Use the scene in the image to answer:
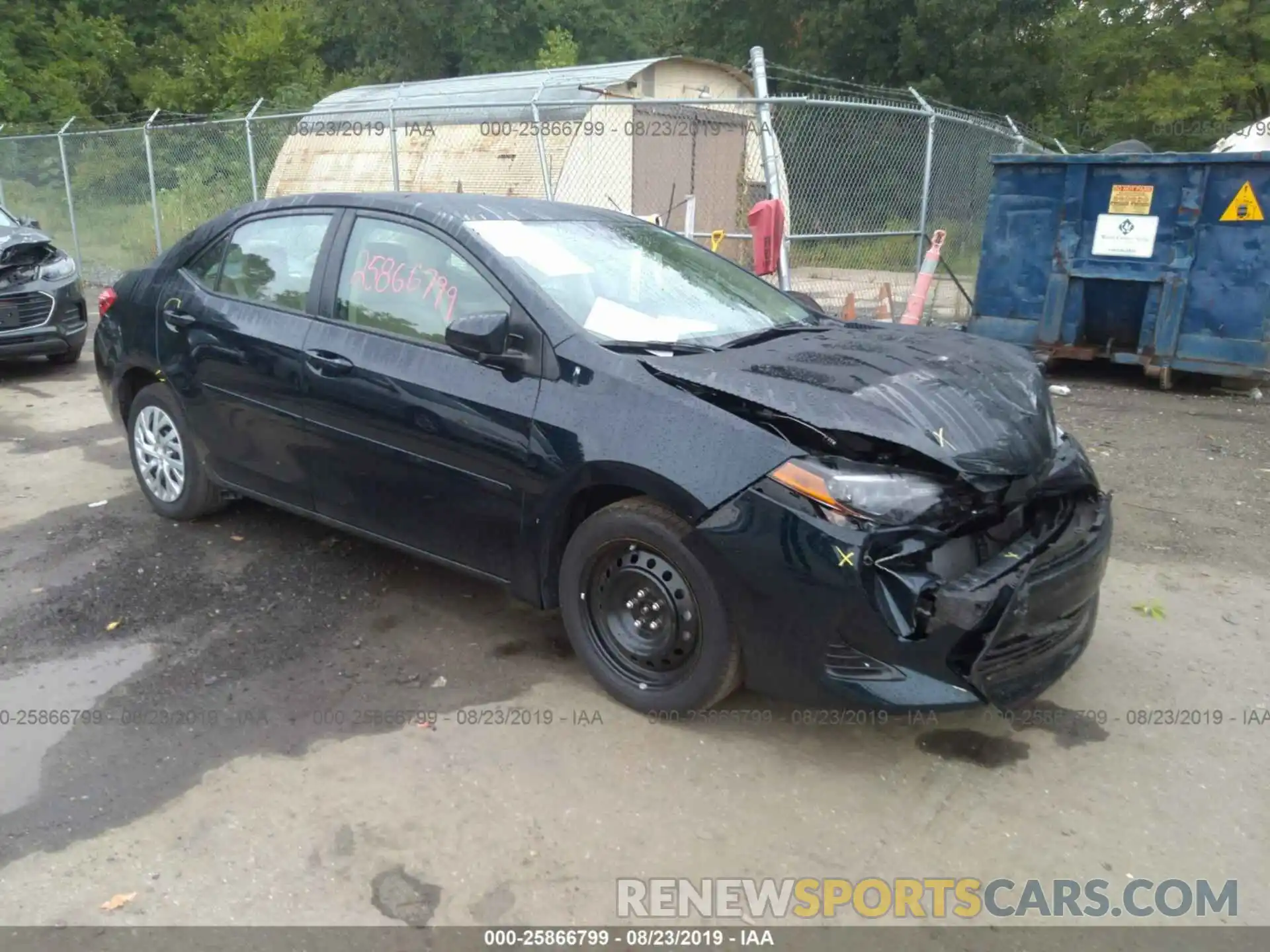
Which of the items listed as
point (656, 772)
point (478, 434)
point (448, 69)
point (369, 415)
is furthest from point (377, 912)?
point (448, 69)

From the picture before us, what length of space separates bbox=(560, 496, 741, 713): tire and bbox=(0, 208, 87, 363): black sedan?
721cm

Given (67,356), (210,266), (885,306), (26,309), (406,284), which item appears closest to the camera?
(406,284)

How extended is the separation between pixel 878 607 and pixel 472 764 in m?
1.40

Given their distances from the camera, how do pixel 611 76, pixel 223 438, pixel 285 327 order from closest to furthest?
1. pixel 285 327
2. pixel 223 438
3. pixel 611 76

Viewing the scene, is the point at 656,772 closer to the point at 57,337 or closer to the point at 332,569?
the point at 332,569

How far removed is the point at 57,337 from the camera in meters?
8.76

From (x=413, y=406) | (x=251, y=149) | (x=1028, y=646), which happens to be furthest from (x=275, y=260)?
(x=251, y=149)

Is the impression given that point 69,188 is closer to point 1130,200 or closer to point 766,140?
point 766,140

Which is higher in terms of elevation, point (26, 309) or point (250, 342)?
point (250, 342)

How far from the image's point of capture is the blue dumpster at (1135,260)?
7758 millimetres

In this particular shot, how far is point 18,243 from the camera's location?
849 centimetres

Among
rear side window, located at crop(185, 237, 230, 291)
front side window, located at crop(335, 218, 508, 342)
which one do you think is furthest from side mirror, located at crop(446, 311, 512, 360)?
rear side window, located at crop(185, 237, 230, 291)

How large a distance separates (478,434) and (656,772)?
135 cm

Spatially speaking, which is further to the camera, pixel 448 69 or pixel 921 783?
pixel 448 69
